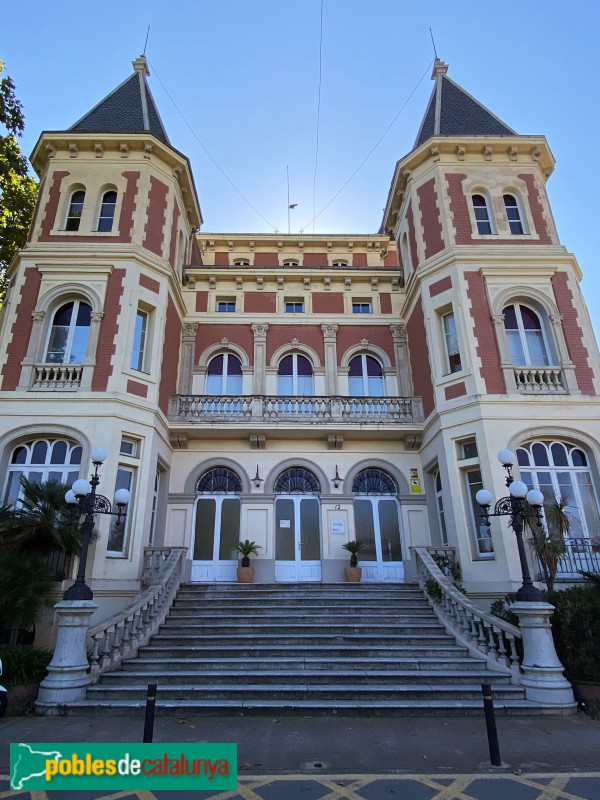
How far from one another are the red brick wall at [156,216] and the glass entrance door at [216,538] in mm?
7761

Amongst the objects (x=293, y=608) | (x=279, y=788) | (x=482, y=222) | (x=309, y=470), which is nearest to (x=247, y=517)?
(x=309, y=470)

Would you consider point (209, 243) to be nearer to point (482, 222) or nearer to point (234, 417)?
point (234, 417)

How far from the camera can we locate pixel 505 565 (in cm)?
1028

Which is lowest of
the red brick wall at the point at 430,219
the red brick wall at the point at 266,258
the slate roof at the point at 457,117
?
the red brick wall at the point at 430,219

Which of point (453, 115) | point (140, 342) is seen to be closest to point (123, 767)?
point (140, 342)

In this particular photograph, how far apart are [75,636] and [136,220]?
11.2 metres

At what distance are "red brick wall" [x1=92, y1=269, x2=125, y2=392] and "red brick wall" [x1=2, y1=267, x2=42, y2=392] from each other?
1942mm

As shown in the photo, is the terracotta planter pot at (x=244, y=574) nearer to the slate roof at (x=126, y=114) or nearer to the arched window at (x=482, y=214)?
the arched window at (x=482, y=214)

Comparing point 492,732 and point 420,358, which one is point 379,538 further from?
point 492,732

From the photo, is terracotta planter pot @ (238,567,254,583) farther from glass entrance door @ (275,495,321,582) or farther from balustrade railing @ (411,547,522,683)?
balustrade railing @ (411,547,522,683)

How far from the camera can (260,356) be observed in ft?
51.3

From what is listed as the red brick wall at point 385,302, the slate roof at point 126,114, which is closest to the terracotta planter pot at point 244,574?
the red brick wall at point 385,302

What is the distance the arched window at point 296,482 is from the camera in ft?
45.7

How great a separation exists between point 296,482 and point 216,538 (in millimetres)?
2817
